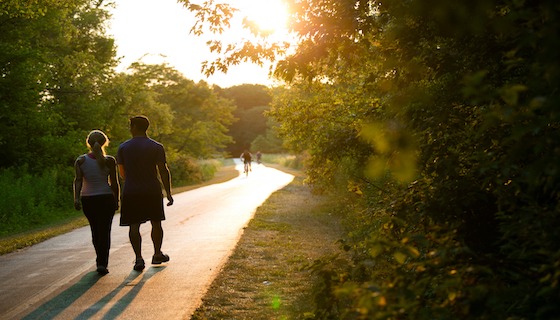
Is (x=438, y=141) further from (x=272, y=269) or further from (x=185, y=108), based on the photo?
(x=185, y=108)

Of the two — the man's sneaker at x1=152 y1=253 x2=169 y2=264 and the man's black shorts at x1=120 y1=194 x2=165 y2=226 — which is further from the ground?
the man's black shorts at x1=120 y1=194 x2=165 y2=226

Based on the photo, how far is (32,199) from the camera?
675 inches

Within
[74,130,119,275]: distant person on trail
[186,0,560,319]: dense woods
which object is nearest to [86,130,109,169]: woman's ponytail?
[74,130,119,275]: distant person on trail

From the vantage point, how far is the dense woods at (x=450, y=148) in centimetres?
249

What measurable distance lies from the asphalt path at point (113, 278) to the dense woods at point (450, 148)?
2378 millimetres

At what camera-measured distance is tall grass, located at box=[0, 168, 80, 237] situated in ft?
52.1

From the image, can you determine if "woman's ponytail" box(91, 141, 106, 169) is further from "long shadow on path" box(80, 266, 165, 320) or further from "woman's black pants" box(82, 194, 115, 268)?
"long shadow on path" box(80, 266, 165, 320)

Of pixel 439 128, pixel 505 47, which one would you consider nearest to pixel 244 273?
pixel 439 128

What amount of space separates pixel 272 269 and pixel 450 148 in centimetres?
470

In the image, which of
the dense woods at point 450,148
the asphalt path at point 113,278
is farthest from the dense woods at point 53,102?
the dense woods at point 450,148

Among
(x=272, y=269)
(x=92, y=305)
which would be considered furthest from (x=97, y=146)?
(x=272, y=269)

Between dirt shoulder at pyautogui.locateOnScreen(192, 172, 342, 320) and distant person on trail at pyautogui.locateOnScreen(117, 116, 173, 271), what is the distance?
136 cm

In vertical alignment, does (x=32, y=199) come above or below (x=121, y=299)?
above

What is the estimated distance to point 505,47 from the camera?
3895 mm
